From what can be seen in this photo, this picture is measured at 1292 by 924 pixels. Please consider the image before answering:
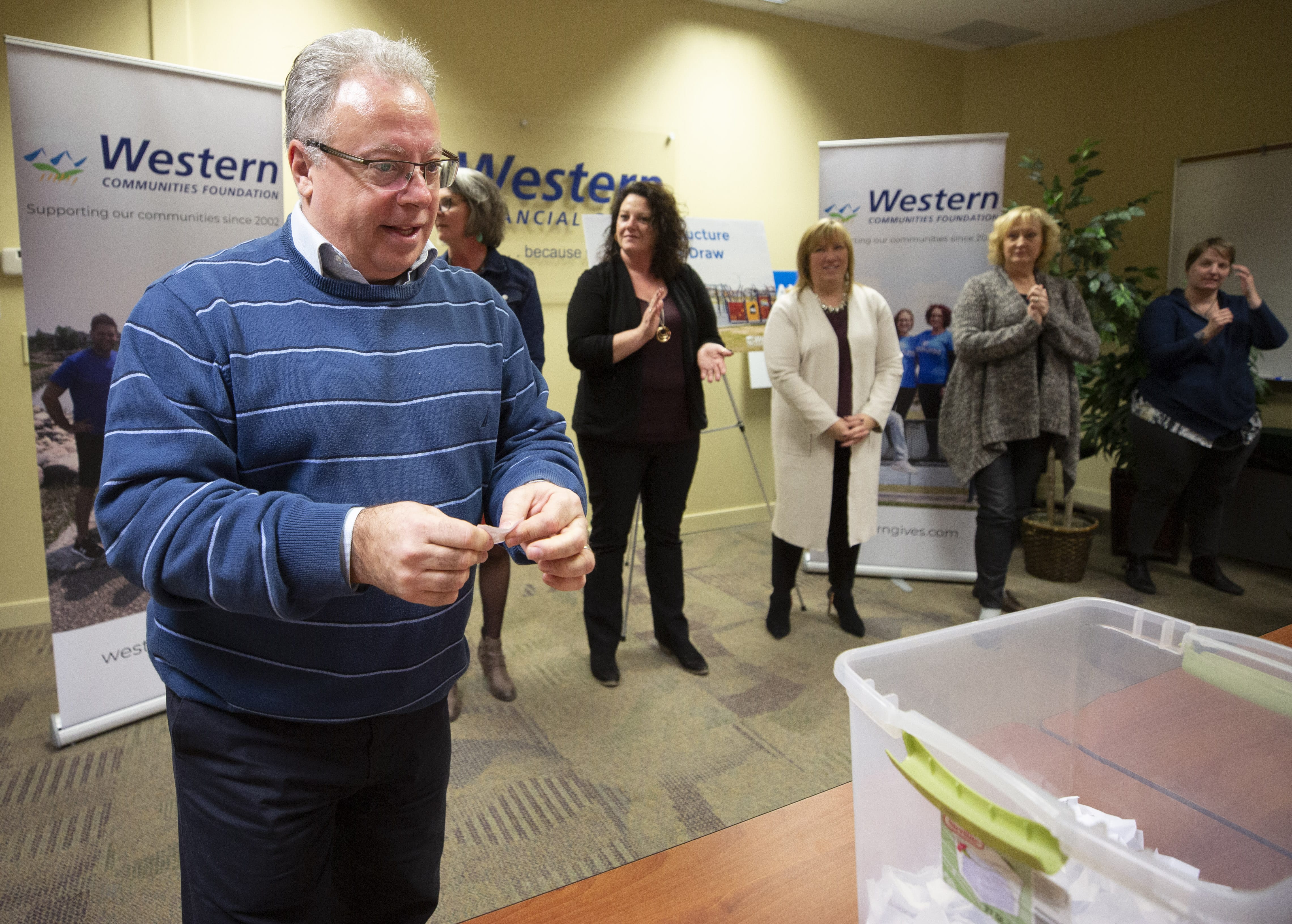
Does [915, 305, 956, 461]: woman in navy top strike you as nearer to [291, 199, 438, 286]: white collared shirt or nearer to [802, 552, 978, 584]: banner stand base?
[802, 552, 978, 584]: banner stand base

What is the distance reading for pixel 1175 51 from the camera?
15.4 ft

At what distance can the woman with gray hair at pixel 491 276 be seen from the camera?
2.54m

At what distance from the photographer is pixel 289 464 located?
37.8 inches

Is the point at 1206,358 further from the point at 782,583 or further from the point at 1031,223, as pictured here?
the point at 782,583

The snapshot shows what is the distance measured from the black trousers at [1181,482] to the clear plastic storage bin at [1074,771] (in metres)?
3.37

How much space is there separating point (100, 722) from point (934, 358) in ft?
11.8

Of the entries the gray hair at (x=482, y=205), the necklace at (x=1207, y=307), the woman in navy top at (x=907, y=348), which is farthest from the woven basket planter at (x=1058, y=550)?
the gray hair at (x=482, y=205)

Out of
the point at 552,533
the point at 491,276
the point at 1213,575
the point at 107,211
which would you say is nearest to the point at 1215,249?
the point at 1213,575

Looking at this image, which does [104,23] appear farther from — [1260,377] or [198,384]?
[1260,377]

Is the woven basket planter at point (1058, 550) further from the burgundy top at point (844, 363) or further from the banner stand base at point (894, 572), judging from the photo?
the burgundy top at point (844, 363)

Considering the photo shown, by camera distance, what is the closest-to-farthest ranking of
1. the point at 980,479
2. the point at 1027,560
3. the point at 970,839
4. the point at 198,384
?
the point at 970,839, the point at 198,384, the point at 980,479, the point at 1027,560

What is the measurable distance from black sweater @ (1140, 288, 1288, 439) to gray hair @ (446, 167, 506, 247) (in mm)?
2893

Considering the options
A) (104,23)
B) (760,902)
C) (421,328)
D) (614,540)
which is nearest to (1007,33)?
(614,540)

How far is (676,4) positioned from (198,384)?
4.28m
